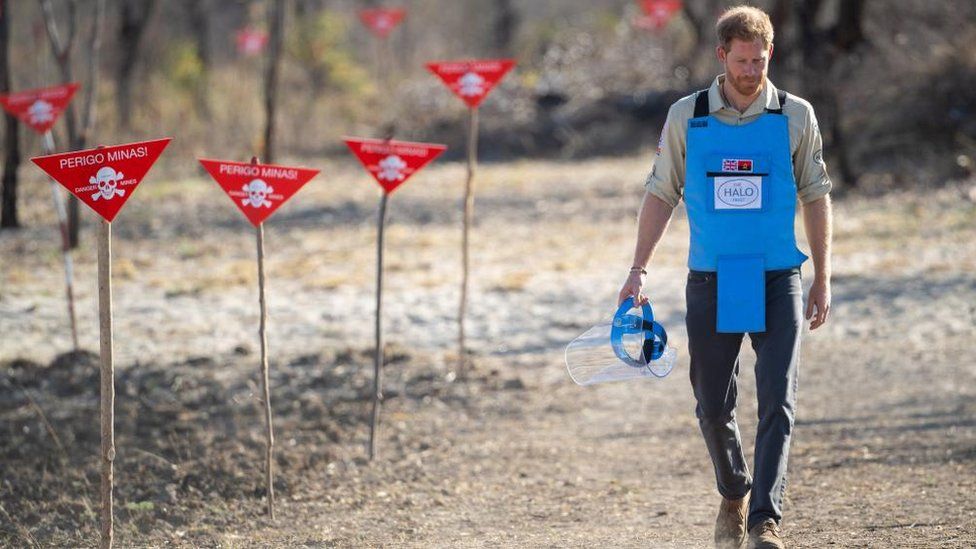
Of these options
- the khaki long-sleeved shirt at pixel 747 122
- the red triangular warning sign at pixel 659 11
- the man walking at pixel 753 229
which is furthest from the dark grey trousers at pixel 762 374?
the red triangular warning sign at pixel 659 11

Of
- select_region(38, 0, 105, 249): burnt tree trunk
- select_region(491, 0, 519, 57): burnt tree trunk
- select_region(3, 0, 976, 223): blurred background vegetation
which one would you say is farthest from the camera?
select_region(491, 0, 519, 57): burnt tree trunk

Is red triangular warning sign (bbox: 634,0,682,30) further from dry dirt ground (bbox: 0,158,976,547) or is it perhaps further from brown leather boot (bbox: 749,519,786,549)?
brown leather boot (bbox: 749,519,786,549)

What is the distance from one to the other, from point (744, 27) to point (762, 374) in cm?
106

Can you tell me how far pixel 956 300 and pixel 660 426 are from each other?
363 centimetres

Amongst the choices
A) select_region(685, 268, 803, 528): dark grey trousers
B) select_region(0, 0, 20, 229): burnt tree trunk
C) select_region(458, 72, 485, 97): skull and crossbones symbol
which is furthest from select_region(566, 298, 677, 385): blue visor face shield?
select_region(0, 0, 20, 229): burnt tree trunk

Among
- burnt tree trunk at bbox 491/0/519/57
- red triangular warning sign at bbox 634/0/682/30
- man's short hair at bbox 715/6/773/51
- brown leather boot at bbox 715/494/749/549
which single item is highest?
burnt tree trunk at bbox 491/0/519/57

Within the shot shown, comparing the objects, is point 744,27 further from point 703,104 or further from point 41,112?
point 41,112

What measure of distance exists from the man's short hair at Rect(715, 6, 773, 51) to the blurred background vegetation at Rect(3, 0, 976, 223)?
31.4ft

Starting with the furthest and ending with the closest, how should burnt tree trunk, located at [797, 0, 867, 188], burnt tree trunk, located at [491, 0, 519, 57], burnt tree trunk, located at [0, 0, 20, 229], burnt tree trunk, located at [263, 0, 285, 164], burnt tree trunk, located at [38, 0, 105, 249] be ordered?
burnt tree trunk, located at [491, 0, 519, 57]
burnt tree trunk, located at [263, 0, 285, 164]
burnt tree trunk, located at [797, 0, 867, 188]
burnt tree trunk, located at [0, 0, 20, 229]
burnt tree trunk, located at [38, 0, 105, 249]

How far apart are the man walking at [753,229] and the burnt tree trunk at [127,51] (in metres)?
16.6

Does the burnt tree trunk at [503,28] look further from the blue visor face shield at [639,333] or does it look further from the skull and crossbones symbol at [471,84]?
the blue visor face shield at [639,333]

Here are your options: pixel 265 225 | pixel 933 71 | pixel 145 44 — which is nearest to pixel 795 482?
pixel 265 225

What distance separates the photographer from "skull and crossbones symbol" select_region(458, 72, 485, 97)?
8203mm

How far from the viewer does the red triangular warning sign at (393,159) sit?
21.6 feet
